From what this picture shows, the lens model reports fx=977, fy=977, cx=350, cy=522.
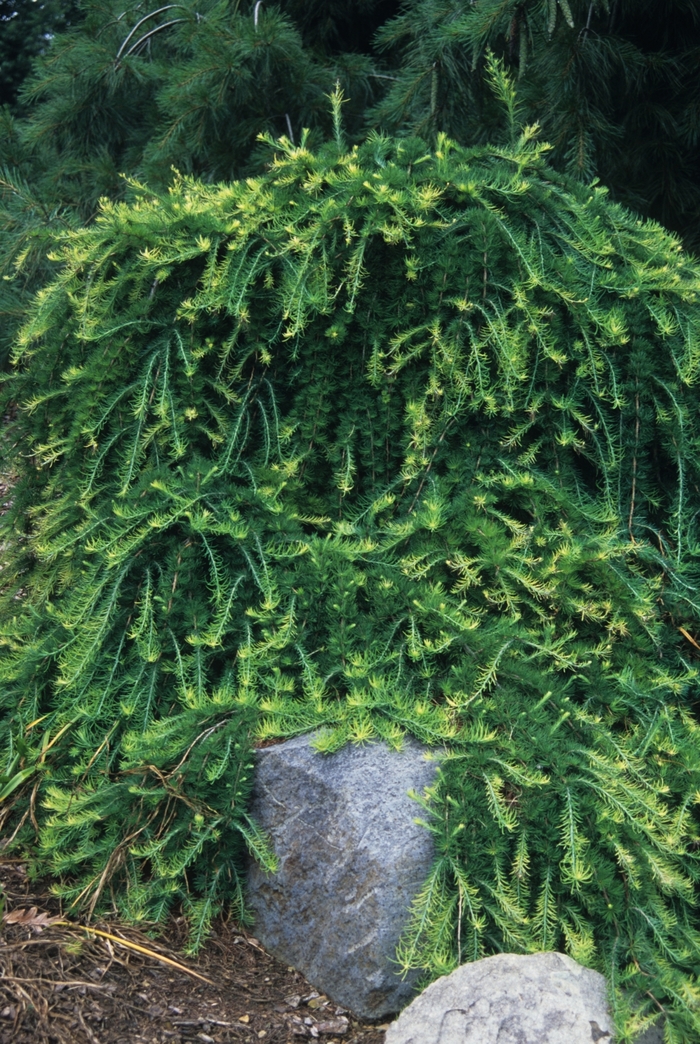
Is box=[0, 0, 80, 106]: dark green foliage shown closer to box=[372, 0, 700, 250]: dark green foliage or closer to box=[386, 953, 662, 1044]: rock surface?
box=[372, 0, 700, 250]: dark green foliage

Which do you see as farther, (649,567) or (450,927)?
(649,567)

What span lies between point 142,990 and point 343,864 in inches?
21.8

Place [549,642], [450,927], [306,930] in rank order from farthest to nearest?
1. [549,642]
2. [306,930]
3. [450,927]

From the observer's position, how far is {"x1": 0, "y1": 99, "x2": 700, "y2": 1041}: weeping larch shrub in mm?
2422

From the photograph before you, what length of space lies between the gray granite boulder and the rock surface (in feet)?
0.69

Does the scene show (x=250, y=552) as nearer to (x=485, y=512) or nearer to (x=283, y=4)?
(x=485, y=512)

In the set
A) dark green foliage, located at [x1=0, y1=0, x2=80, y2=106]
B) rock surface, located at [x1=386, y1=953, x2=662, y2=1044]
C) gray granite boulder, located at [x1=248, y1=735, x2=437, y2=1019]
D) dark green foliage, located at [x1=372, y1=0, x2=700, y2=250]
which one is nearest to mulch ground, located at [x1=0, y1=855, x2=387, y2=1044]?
gray granite boulder, located at [x1=248, y1=735, x2=437, y2=1019]

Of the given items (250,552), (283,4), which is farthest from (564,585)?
(283,4)

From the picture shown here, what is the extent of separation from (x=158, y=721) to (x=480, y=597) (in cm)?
Result: 96

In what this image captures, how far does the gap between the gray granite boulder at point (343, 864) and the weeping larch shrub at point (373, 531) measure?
0.07 meters

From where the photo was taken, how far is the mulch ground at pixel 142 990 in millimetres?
2172

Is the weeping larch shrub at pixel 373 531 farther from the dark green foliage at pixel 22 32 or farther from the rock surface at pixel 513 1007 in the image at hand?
the dark green foliage at pixel 22 32

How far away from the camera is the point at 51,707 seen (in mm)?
2832

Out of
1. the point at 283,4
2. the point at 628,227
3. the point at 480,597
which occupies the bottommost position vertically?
the point at 480,597
